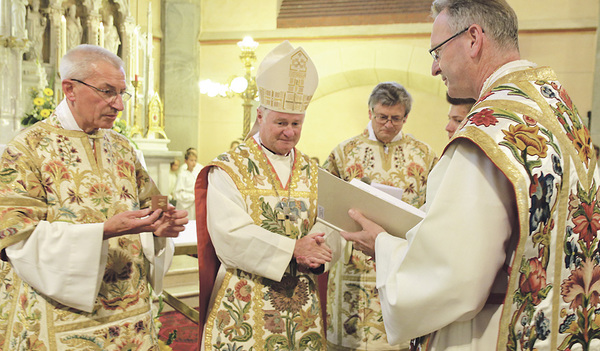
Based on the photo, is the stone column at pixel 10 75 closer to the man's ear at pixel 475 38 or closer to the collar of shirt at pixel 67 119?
the collar of shirt at pixel 67 119

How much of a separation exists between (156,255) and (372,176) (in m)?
1.59

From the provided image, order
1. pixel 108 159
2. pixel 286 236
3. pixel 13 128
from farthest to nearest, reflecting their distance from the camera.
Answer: pixel 13 128, pixel 286 236, pixel 108 159

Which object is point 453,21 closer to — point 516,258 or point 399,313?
point 516,258

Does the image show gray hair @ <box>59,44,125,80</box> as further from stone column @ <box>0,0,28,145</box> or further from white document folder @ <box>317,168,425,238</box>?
stone column @ <box>0,0,28,145</box>

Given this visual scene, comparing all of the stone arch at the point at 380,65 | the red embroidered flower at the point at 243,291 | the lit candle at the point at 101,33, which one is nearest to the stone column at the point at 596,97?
the stone arch at the point at 380,65

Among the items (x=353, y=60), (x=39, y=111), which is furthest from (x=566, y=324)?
(x=353, y=60)

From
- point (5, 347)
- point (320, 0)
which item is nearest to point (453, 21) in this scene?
point (5, 347)

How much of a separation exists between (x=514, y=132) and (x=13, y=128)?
4.90 meters

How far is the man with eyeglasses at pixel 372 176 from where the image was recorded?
3191 mm

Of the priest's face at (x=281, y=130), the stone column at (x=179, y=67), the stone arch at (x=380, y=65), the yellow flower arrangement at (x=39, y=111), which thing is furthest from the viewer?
the stone column at (x=179, y=67)

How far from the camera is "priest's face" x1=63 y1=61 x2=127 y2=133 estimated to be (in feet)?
6.61

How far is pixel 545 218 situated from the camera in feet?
3.97

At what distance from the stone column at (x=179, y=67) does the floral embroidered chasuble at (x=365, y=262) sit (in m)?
7.74

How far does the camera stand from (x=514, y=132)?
1219 millimetres
